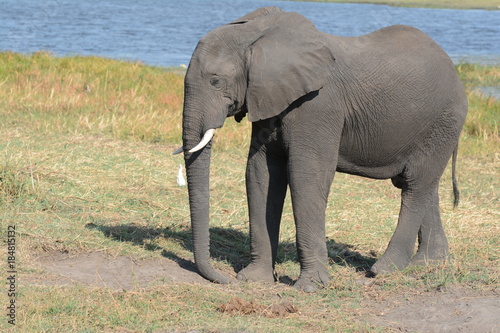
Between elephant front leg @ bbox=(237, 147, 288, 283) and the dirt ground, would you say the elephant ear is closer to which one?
elephant front leg @ bbox=(237, 147, 288, 283)

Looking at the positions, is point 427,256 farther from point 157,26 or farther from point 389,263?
point 157,26

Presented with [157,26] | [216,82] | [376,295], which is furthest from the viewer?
[157,26]

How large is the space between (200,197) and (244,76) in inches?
37.8

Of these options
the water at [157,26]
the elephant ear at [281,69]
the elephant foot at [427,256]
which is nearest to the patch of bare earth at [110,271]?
the elephant ear at [281,69]

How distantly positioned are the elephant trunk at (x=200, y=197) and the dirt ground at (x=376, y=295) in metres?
0.15

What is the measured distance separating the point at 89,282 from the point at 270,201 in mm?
1608

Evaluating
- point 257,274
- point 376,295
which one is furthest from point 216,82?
point 376,295

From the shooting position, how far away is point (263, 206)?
6496 millimetres

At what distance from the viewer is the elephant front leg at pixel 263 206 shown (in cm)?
642

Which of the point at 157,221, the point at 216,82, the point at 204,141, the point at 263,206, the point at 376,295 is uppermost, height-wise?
the point at 216,82

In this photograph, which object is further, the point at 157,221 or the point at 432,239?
the point at 157,221

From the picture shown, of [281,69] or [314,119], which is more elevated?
[281,69]

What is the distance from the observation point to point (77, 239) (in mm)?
6750

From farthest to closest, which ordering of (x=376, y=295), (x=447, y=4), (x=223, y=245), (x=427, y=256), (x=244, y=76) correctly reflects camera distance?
(x=447, y=4)
(x=223, y=245)
(x=427, y=256)
(x=376, y=295)
(x=244, y=76)
